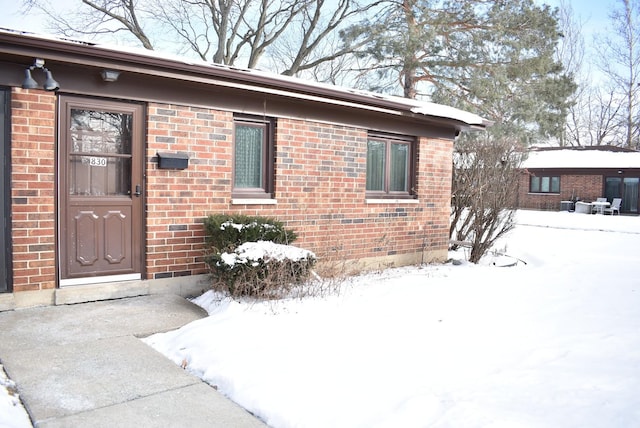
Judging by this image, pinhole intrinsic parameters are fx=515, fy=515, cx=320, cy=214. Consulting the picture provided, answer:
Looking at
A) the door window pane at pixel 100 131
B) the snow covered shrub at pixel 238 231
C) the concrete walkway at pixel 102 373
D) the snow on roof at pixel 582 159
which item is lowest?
the concrete walkway at pixel 102 373

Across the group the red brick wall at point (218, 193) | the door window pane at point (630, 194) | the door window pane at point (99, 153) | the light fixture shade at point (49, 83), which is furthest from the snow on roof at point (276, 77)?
the door window pane at point (630, 194)

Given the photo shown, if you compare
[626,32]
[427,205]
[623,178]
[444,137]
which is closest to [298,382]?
[427,205]

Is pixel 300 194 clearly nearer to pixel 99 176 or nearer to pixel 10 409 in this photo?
pixel 99 176

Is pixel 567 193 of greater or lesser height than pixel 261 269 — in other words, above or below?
above

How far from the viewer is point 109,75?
5.40 m

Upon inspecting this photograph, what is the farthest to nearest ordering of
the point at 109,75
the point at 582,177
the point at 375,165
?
1. the point at 582,177
2. the point at 375,165
3. the point at 109,75

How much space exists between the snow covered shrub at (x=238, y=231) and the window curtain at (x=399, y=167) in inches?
127

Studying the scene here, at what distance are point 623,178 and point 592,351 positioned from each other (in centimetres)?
2570

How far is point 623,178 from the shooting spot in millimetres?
26250

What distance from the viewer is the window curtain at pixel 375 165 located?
8.55 m

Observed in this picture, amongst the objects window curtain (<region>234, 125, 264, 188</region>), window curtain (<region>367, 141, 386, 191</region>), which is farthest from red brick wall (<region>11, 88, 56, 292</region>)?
window curtain (<region>367, 141, 386, 191</region>)

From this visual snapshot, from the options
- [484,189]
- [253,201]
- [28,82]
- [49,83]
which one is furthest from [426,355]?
[484,189]

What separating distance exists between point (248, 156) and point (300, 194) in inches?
37.2

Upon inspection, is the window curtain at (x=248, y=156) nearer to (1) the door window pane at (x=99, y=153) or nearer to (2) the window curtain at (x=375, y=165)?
(1) the door window pane at (x=99, y=153)
